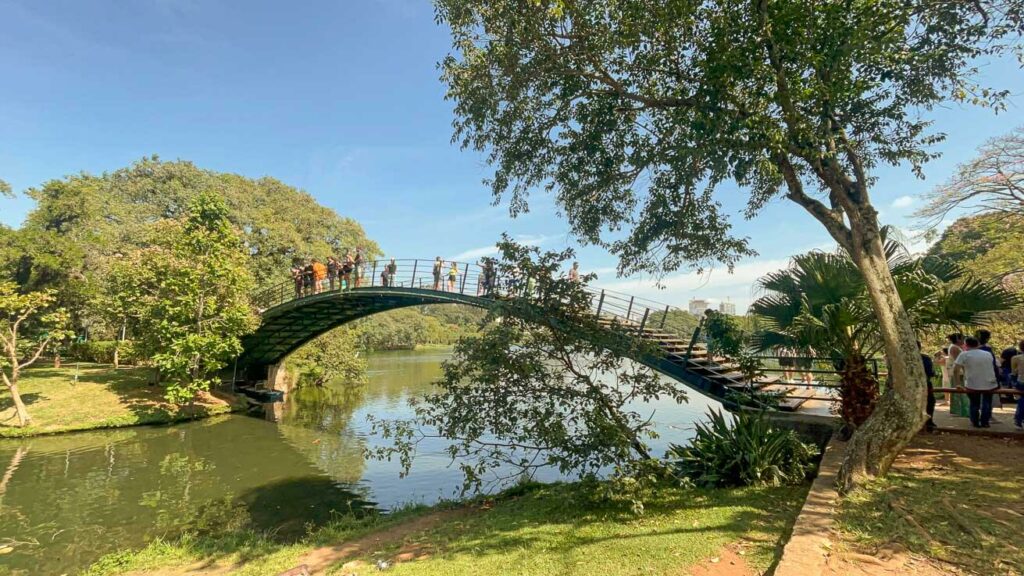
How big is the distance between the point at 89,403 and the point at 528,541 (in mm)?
19518

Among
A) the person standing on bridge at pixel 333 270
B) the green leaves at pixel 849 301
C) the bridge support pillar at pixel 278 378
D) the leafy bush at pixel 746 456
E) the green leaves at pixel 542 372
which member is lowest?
the bridge support pillar at pixel 278 378

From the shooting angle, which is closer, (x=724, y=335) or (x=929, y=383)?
(x=929, y=383)

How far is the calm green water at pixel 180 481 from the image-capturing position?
25.1 ft

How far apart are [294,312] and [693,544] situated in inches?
782

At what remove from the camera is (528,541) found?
490 centimetres

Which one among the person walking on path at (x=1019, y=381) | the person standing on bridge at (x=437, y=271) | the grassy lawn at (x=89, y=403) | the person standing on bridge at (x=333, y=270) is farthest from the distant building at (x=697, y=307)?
the grassy lawn at (x=89, y=403)

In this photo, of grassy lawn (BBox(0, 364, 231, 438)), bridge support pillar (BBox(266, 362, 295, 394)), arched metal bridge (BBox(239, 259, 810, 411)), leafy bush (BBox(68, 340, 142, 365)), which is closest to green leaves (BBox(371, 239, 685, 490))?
arched metal bridge (BBox(239, 259, 810, 411))

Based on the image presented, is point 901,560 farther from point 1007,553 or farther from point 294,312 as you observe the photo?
point 294,312

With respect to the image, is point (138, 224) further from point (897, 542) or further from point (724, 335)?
point (897, 542)

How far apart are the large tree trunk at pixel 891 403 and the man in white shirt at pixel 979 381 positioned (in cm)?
288

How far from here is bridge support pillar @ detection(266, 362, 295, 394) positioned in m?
25.8

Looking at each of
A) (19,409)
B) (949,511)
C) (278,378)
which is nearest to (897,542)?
(949,511)

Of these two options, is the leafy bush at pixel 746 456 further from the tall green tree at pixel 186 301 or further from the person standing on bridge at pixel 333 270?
the tall green tree at pixel 186 301

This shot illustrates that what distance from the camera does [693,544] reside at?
4141 millimetres
